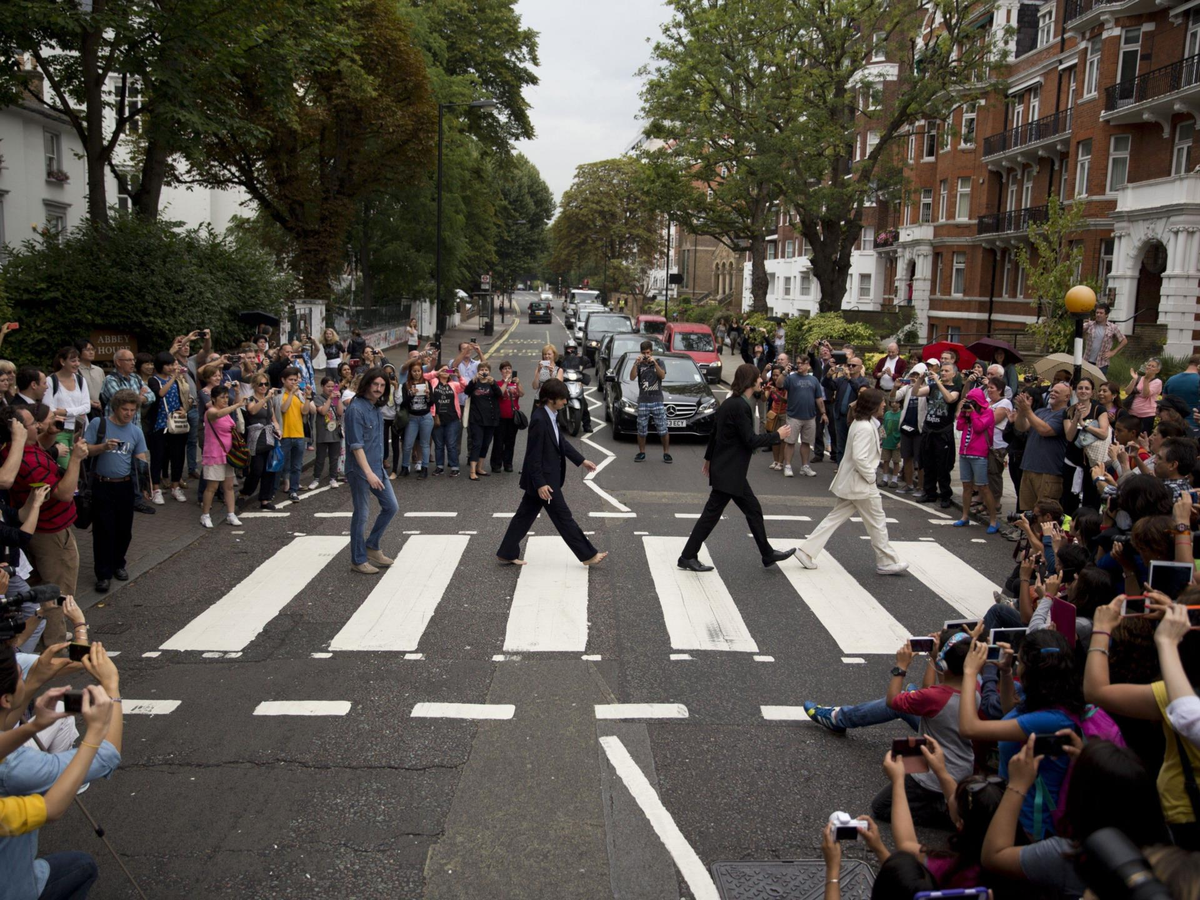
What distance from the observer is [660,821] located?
195 inches

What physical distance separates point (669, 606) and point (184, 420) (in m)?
7.01

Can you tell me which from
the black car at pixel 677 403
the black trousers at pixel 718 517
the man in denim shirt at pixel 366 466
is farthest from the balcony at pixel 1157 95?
the man in denim shirt at pixel 366 466

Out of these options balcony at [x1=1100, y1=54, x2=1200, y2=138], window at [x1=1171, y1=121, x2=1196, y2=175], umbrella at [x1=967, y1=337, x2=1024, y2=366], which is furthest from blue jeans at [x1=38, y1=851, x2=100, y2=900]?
window at [x1=1171, y1=121, x2=1196, y2=175]

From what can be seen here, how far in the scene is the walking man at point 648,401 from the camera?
1678 centimetres

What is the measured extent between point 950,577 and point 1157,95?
24700mm

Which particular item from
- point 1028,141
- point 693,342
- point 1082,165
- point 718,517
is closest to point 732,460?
point 718,517

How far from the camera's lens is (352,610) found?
27.4ft

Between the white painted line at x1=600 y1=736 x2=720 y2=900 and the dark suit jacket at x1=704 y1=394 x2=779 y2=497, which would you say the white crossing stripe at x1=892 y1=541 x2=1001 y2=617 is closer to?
the dark suit jacket at x1=704 y1=394 x2=779 y2=497

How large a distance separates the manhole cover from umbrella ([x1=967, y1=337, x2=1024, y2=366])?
9.89 m

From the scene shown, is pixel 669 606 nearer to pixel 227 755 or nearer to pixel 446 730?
pixel 446 730

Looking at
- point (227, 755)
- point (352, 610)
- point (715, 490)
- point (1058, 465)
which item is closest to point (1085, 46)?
point (1058, 465)

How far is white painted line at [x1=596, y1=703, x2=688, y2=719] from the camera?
245 inches

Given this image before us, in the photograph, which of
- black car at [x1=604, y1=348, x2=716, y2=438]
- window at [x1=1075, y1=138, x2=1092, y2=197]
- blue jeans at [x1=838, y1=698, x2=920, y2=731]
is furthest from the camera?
window at [x1=1075, y1=138, x2=1092, y2=197]

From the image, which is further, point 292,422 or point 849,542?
point 292,422
